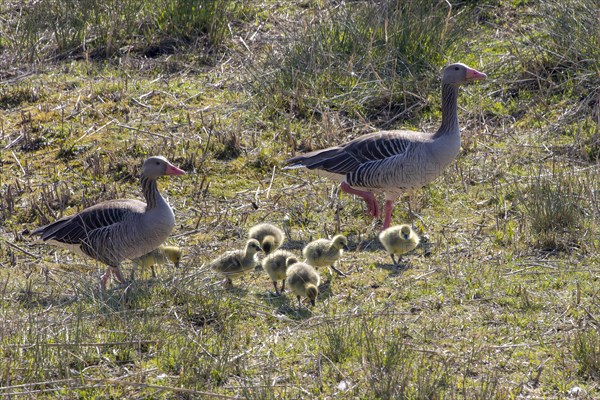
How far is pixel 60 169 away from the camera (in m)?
10.4

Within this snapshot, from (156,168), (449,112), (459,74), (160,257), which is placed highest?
(459,74)

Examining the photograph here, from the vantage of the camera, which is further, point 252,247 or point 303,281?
point 252,247

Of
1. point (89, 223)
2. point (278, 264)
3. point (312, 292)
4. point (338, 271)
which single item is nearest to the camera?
point (312, 292)

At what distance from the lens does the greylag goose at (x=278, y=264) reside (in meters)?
7.44

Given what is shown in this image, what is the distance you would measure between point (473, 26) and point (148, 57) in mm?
4385

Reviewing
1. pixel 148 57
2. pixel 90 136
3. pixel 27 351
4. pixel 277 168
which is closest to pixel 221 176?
pixel 277 168

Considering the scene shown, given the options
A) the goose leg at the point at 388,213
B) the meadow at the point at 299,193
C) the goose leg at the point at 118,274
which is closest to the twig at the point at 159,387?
the meadow at the point at 299,193

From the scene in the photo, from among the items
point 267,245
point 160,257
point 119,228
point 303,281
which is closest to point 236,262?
point 267,245

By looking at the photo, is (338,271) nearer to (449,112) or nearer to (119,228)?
(119,228)

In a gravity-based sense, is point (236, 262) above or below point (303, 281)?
below

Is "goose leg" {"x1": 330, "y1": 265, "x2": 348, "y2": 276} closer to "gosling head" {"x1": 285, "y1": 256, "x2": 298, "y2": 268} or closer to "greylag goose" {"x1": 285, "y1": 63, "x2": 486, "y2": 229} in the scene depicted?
"gosling head" {"x1": 285, "y1": 256, "x2": 298, "y2": 268}

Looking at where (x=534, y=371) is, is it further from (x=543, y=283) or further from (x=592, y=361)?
(x=543, y=283)

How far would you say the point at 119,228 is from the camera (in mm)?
8039

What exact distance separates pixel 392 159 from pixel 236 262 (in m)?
2.12
